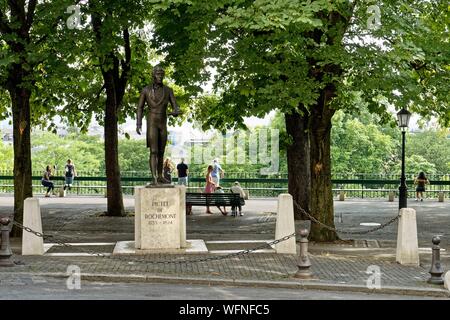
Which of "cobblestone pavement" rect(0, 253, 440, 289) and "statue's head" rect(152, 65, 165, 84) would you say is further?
"statue's head" rect(152, 65, 165, 84)

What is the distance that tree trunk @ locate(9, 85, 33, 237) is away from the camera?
19141mm

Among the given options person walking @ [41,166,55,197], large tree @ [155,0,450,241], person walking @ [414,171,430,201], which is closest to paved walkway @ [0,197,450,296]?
large tree @ [155,0,450,241]

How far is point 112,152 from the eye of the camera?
2594 cm

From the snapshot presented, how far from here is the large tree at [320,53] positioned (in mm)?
15513

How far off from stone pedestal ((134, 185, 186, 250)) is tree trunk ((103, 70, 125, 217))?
965 cm

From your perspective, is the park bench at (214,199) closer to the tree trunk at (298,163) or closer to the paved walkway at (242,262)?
the paved walkway at (242,262)

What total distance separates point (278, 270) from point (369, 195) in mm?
26675

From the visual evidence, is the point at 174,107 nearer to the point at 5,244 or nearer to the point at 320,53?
the point at 320,53

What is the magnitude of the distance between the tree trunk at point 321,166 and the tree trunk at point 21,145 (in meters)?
7.09

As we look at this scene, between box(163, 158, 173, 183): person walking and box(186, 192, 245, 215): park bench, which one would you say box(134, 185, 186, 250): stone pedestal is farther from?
box(163, 158, 173, 183): person walking

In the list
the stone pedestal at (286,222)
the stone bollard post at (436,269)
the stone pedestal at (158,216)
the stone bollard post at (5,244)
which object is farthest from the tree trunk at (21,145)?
the stone bollard post at (436,269)
